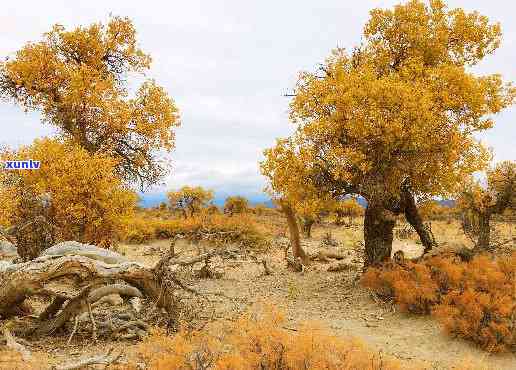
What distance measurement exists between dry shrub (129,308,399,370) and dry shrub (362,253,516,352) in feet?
13.0

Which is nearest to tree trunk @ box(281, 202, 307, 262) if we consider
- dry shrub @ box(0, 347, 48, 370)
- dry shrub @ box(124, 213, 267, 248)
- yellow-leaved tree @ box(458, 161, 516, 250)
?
dry shrub @ box(124, 213, 267, 248)

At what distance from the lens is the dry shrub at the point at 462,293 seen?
10.5 m

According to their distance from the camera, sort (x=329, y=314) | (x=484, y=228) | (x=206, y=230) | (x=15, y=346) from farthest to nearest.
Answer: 1. (x=206, y=230)
2. (x=484, y=228)
3. (x=329, y=314)
4. (x=15, y=346)

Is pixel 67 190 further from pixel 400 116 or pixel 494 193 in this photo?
pixel 494 193

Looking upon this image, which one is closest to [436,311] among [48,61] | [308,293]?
[308,293]

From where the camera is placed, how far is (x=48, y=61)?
63.6ft

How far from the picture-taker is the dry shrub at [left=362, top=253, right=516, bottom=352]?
10461mm

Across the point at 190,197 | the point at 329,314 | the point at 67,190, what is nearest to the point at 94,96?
the point at 67,190

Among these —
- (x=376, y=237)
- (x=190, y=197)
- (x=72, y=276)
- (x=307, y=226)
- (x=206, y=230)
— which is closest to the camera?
(x=72, y=276)

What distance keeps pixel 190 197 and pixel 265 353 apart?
1510 inches

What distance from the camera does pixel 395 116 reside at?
12.9 meters

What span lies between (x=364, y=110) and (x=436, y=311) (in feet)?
17.4

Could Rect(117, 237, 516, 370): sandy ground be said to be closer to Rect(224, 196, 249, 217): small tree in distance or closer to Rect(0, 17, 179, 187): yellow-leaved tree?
Rect(0, 17, 179, 187): yellow-leaved tree

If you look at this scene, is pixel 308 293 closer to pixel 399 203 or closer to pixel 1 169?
pixel 399 203
